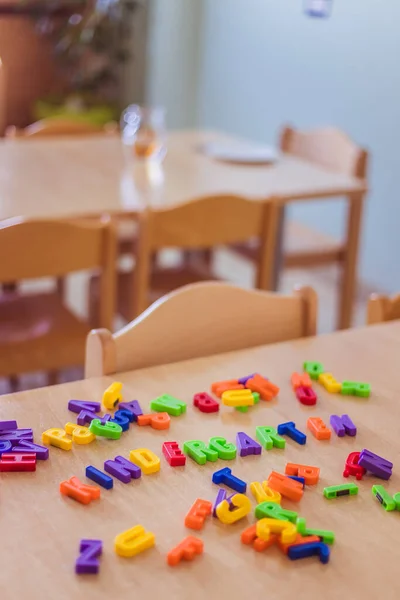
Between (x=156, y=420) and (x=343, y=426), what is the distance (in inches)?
9.6

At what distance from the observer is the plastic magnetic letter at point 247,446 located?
3.55ft

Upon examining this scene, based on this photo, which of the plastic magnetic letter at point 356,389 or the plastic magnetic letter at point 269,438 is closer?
the plastic magnetic letter at point 269,438

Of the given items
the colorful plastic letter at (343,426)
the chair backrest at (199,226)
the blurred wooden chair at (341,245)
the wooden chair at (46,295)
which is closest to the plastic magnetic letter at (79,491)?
the colorful plastic letter at (343,426)

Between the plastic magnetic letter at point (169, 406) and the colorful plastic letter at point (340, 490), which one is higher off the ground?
the plastic magnetic letter at point (169, 406)

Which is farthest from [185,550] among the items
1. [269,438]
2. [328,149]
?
[328,149]

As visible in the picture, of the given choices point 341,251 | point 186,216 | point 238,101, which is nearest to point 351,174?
point 341,251

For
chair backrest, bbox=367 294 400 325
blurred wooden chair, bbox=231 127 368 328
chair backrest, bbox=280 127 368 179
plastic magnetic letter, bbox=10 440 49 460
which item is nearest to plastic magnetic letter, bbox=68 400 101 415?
plastic magnetic letter, bbox=10 440 49 460

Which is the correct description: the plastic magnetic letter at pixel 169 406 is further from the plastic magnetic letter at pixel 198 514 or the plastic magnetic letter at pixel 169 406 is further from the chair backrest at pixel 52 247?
the chair backrest at pixel 52 247

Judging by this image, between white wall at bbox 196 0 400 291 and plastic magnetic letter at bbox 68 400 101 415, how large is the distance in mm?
2506

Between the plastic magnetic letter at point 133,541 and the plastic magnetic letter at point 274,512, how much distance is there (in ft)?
0.42

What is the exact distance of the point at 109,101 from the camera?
490cm

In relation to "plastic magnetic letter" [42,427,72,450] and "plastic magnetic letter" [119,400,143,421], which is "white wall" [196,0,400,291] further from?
"plastic magnetic letter" [42,427,72,450]

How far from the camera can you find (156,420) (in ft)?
3.71

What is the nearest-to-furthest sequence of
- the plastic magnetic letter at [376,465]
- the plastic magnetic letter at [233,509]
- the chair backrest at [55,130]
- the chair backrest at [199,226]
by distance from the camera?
the plastic magnetic letter at [233,509]
the plastic magnetic letter at [376,465]
the chair backrest at [199,226]
the chair backrest at [55,130]
